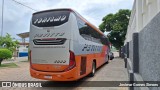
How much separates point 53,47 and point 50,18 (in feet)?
3.97

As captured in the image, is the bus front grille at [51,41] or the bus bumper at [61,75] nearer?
the bus bumper at [61,75]

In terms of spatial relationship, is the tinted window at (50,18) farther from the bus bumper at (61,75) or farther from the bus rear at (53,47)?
the bus bumper at (61,75)

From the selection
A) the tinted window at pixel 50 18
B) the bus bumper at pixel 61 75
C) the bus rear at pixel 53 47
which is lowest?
the bus bumper at pixel 61 75

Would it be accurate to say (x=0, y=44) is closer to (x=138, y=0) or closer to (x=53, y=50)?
(x=53, y=50)

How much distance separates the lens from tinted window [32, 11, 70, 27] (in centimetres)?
716

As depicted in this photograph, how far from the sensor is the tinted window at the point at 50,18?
23.5 ft

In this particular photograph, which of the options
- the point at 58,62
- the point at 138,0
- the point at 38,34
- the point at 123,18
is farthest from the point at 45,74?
the point at 123,18

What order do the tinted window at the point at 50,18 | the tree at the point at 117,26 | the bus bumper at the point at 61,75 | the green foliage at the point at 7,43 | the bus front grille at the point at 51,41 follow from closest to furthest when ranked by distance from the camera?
the bus bumper at the point at 61,75, the bus front grille at the point at 51,41, the tinted window at the point at 50,18, the green foliage at the point at 7,43, the tree at the point at 117,26

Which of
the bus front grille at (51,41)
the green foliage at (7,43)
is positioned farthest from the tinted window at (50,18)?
the green foliage at (7,43)

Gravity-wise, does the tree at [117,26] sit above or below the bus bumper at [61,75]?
above

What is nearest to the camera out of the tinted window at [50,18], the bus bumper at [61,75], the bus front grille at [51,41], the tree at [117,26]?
the bus bumper at [61,75]

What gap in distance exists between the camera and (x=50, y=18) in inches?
290

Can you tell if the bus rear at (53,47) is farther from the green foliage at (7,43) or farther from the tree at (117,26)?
the tree at (117,26)

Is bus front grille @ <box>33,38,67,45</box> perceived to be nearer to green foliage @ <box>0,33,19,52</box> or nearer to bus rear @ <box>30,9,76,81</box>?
bus rear @ <box>30,9,76,81</box>
